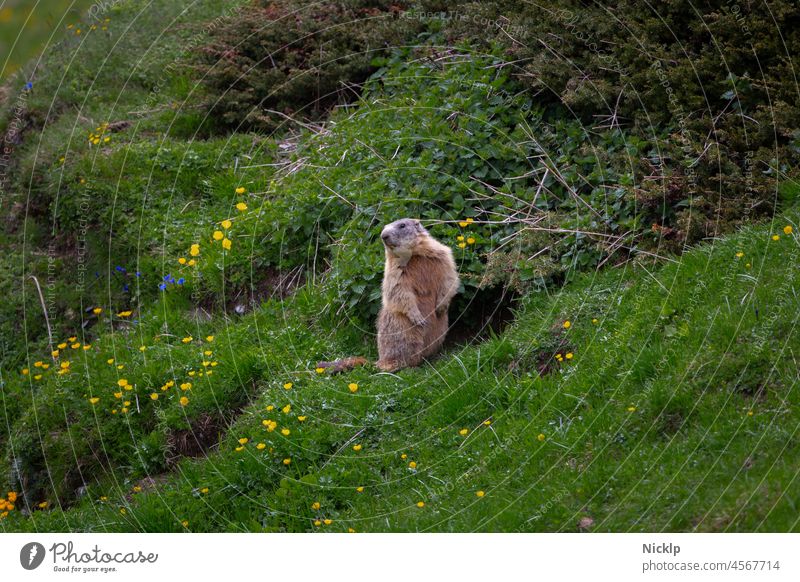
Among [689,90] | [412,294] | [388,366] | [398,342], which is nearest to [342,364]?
[388,366]

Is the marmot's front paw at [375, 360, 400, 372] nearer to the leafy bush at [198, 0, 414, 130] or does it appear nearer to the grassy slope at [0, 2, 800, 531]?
the grassy slope at [0, 2, 800, 531]

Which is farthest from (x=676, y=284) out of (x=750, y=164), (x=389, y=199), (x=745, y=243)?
(x=389, y=199)

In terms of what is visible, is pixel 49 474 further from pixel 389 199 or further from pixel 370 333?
pixel 389 199

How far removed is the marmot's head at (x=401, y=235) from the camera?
9.16 metres

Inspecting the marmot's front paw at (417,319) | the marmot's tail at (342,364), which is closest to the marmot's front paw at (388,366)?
the marmot's tail at (342,364)

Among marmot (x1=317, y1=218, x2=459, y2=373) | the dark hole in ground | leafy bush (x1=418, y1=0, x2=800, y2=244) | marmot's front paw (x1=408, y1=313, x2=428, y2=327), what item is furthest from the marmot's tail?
leafy bush (x1=418, y1=0, x2=800, y2=244)

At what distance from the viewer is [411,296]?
30.4 feet

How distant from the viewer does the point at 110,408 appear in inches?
397

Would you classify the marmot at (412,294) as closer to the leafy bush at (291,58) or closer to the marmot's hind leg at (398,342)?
the marmot's hind leg at (398,342)

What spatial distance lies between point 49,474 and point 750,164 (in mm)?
7897

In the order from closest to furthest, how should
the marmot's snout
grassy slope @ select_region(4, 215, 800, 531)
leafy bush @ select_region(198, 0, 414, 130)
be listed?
grassy slope @ select_region(4, 215, 800, 531) < the marmot's snout < leafy bush @ select_region(198, 0, 414, 130)

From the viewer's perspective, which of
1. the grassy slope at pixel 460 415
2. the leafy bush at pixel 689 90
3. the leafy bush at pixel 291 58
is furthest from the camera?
the leafy bush at pixel 291 58

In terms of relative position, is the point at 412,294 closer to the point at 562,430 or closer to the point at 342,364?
the point at 342,364

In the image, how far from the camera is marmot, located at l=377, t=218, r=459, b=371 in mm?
9242
